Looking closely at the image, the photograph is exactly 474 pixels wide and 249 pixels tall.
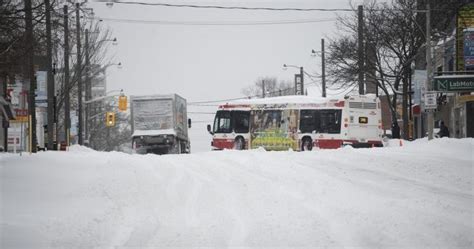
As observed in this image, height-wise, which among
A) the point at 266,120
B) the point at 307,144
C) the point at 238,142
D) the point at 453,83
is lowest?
the point at 307,144

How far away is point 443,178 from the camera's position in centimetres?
1476

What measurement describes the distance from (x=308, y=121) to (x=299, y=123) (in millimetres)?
631

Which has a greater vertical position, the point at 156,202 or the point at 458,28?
the point at 458,28

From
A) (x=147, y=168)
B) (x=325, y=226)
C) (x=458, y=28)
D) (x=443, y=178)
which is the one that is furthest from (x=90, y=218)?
(x=458, y=28)

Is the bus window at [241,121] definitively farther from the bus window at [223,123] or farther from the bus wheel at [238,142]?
the bus wheel at [238,142]

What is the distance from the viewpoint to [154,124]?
39688 mm

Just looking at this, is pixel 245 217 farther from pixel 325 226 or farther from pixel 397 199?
pixel 397 199

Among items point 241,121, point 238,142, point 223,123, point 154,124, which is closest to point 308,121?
point 241,121

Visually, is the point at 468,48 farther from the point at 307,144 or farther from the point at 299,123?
the point at 299,123

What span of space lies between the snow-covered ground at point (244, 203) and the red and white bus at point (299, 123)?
788 inches

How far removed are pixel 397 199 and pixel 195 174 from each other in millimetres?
5823

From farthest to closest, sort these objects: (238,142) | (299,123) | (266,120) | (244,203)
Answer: (238,142) < (266,120) < (299,123) < (244,203)

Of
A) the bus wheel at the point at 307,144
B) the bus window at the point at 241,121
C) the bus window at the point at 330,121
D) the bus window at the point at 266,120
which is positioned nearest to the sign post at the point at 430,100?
the bus window at the point at 330,121

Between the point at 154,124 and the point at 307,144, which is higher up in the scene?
the point at 154,124
